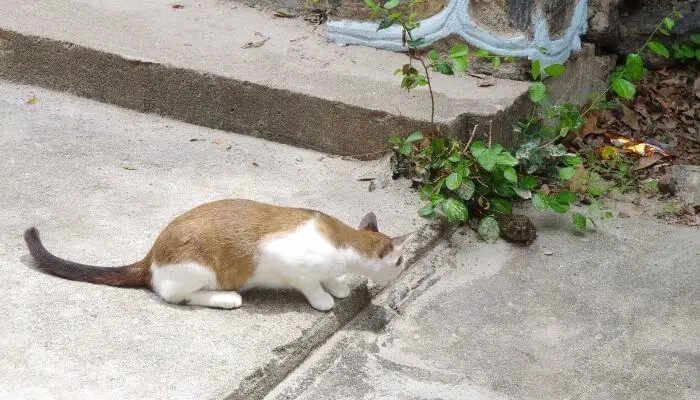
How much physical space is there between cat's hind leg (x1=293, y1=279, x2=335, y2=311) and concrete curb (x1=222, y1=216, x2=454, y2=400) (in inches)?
1.6

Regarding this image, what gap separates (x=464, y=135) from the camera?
15.5 ft

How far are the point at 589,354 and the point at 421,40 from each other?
5.88 feet

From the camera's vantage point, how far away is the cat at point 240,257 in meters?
3.36

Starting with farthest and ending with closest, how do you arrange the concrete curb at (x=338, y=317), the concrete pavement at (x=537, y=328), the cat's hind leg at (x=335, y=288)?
the cat's hind leg at (x=335, y=288) → the concrete pavement at (x=537, y=328) → the concrete curb at (x=338, y=317)

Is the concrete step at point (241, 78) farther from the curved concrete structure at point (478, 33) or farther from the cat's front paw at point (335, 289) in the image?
the cat's front paw at point (335, 289)

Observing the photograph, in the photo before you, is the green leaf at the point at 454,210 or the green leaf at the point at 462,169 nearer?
the green leaf at the point at 454,210

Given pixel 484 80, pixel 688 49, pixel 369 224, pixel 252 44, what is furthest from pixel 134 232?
pixel 688 49

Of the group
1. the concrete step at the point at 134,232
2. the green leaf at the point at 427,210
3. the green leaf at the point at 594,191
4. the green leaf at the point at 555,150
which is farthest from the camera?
the green leaf at the point at 594,191

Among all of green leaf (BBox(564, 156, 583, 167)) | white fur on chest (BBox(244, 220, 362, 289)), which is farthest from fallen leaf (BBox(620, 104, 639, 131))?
white fur on chest (BBox(244, 220, 362, 289))

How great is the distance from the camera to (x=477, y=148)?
173 inches

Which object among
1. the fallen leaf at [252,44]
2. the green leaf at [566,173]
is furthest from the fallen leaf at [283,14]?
the green leaf at [566,173]

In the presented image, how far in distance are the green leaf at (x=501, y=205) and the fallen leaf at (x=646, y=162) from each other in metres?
1.34

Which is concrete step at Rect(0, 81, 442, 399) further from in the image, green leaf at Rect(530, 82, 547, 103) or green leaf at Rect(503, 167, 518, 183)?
green leaf at Rect(530, 82, 547, 103)

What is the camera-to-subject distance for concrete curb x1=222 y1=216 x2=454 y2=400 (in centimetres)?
315
